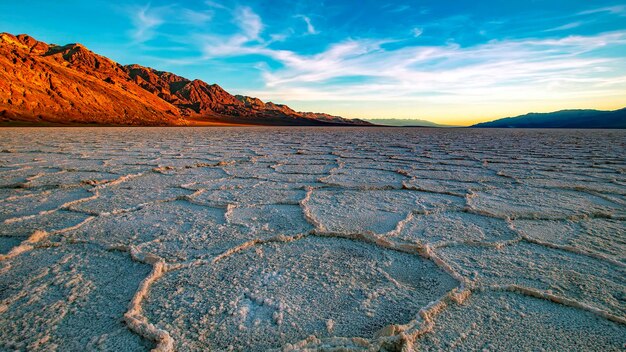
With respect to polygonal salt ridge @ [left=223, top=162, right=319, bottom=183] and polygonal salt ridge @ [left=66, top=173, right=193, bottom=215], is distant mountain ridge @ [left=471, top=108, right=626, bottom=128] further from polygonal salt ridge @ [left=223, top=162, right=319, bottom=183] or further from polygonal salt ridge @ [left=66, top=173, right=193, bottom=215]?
→ polygonal salt ridge @ [left=66, top=173, right=193, bottom=215]

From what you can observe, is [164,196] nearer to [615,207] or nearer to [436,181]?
[436,181]

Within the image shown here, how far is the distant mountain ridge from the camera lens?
2860 inches

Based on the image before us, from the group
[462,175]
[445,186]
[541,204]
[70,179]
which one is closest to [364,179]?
[445,186]

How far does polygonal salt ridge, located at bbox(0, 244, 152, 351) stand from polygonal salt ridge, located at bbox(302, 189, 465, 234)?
0.90 meters

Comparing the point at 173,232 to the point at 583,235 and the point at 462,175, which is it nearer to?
the point at 583,235

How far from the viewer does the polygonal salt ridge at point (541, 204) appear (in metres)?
1.87

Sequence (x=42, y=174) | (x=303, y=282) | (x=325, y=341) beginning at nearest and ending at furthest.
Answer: (x=325, y=341), (x=303, y=282), (x=42, y=174)

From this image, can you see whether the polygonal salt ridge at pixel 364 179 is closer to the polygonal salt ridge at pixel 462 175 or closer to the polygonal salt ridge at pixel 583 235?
the polygonal salt ridge at pixel 462 175

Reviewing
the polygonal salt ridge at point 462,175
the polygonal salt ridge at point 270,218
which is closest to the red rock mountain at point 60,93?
the polygonal salt ridge at point 270,218

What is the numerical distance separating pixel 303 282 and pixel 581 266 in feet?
3.40

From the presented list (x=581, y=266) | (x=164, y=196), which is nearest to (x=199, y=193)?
(x=164, y=196)

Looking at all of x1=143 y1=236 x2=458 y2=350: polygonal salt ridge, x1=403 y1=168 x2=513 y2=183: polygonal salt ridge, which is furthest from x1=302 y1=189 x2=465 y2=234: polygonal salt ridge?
x1=403 y1=168 x2=513 y2=183: polygonal salt ridge

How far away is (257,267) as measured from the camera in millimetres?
1177

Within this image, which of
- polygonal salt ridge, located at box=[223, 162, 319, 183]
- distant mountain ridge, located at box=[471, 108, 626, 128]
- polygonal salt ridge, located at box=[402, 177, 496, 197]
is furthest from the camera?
distant mountain ridge, located at box=[471, 108, 626, 128]
